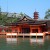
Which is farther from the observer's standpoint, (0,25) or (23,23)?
(0,25)

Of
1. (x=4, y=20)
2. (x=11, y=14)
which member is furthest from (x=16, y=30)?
(x=11, y=14)

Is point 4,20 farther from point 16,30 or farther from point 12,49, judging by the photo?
point 12,49

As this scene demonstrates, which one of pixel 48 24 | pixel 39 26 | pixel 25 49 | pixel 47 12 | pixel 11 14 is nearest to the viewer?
pixel 25 49

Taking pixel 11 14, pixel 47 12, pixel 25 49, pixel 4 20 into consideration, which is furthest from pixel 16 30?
pixel 47 12

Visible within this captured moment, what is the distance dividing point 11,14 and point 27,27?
2138 centimetres

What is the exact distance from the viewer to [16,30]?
47.0m

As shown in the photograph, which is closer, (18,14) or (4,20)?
(4,20)

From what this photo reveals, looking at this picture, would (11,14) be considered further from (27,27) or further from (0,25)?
(27,27)

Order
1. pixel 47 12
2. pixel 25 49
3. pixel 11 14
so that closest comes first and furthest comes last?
pixel 25 49 < pixel 11 14 < pixel 47 12

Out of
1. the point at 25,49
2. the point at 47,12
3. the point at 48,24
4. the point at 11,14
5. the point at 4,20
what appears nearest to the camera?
the point at 25,49

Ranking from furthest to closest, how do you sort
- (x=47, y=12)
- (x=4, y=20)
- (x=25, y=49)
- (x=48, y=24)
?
(x=47, y=12) → (x=4, y=20) → (x=48, y=24) → (x=25, y=49)

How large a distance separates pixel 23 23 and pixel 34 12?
39.3 feet

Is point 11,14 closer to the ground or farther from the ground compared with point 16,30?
farther from the ground

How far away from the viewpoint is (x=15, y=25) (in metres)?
46.3
